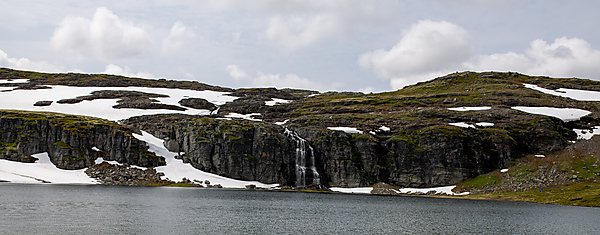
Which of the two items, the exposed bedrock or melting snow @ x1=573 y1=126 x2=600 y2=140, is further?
melting snow @ x1=573 y1=126 x2=600 y2=140

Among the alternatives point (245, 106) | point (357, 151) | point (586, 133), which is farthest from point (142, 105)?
point (586, 133)

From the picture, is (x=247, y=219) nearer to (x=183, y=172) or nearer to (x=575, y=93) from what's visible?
(x=183, y=172)

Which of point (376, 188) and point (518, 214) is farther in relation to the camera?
point (376, 188)

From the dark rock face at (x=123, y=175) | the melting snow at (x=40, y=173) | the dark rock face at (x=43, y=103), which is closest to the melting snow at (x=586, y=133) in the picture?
the dark rock face at (x=123, y=175)

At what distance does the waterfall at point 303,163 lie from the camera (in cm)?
11544

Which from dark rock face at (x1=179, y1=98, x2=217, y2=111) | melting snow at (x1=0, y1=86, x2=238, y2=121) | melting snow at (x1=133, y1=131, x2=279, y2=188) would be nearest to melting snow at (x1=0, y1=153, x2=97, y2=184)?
melting snow at (x1=133, y1=131, x2=279, y2=188)

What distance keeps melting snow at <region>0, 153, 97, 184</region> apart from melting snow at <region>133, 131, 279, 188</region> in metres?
17.6

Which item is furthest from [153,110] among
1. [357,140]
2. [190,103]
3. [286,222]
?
[286,222]

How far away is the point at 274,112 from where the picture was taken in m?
169

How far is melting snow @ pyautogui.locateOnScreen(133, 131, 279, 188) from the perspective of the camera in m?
108

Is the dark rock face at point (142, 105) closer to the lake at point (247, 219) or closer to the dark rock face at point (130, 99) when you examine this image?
the dark rock face at point (130, 99)

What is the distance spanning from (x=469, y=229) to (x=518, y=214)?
22.0 m

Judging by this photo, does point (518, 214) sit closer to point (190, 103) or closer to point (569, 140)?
point (569, 140)

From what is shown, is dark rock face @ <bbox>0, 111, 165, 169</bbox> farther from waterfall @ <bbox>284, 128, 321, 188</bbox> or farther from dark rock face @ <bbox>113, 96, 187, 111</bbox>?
dark rock face @ <bbox>113, 96, 187, 111</bbox>
